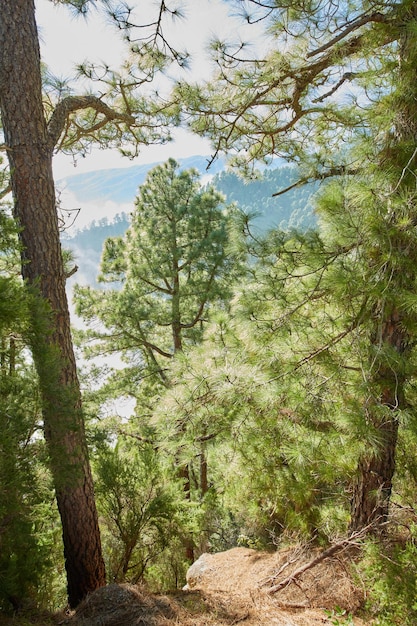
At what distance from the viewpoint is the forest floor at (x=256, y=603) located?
7.59 ft

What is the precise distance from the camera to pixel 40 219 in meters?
3.09

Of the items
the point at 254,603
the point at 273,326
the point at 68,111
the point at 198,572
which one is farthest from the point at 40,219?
the point at 198,572

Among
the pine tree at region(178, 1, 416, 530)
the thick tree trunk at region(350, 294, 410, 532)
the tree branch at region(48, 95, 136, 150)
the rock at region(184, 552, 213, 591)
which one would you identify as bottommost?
the rock at region(184, 552, 213, 591)

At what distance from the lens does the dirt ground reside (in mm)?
2318

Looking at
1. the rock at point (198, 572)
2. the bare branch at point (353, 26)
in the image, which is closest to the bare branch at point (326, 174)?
the bare branch at point (353, 26)

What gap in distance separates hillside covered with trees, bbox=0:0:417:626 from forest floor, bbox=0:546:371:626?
0.02m

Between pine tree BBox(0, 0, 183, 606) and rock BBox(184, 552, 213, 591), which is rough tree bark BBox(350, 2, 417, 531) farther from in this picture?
rock BBox(184, 552, 213, 591)

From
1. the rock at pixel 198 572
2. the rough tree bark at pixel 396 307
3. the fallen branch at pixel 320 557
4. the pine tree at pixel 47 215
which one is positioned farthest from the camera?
the rock at pixel 198 572

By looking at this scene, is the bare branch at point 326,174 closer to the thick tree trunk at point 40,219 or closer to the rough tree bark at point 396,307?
the rough tree bark at point 396,307

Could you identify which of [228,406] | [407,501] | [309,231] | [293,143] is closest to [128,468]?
[228,406]

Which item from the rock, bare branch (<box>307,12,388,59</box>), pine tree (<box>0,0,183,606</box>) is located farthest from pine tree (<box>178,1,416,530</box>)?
the rock

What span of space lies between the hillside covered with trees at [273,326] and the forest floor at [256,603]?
0.07ft

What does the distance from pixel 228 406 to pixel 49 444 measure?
47.3 inches

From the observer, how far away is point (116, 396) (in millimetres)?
7625
